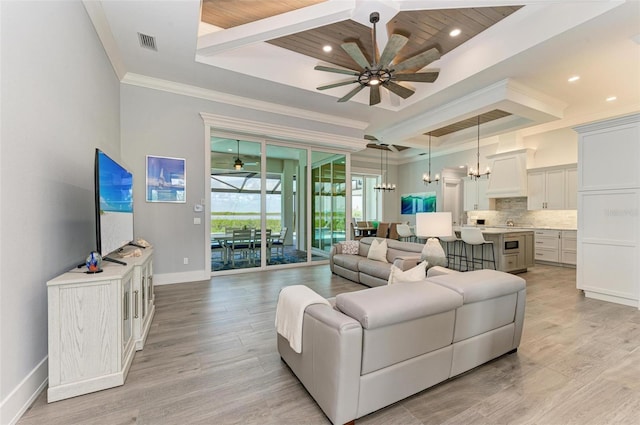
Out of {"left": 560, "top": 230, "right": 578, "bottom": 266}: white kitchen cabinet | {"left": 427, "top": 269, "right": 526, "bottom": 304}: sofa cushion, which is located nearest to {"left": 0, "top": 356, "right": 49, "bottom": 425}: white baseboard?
{"left": 427, "top": 269, "right": 526, "bottom": 304}: sofa cushion

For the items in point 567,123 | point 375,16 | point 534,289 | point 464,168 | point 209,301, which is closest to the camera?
point 375,16

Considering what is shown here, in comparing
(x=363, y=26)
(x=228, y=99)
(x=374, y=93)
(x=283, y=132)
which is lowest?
(x=283, y=132)

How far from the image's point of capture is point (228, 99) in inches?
199

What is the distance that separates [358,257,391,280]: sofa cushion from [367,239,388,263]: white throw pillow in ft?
0.36

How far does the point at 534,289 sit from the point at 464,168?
18.9ft

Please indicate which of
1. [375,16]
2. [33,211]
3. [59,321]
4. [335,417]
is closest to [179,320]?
[59,321]

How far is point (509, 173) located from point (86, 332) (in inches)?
357

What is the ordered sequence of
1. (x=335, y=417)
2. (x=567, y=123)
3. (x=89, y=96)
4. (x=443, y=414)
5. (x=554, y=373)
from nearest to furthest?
(x=335, y=417)
(x=443, y=414)
(x=554, y=373)
(x=89, y=96)
(x=567, y=123)

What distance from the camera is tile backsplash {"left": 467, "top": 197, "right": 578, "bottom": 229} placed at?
6891 millimetres

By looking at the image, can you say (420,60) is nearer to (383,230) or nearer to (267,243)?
(267,243)

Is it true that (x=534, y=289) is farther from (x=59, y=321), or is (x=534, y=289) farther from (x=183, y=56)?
(x=183, y=56)

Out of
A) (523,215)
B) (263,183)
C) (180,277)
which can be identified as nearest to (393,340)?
(180,277)

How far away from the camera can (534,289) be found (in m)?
4.51

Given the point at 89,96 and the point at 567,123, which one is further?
the point at 567,123
